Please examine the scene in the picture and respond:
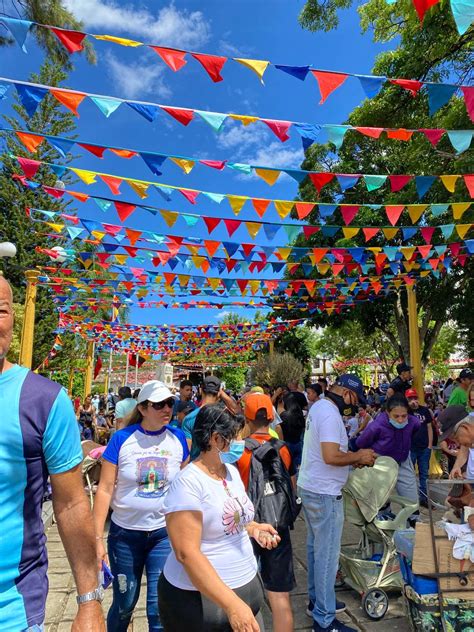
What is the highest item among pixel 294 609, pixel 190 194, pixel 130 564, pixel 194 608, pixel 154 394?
pixel 190 194

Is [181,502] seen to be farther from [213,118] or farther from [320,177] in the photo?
[320,177]

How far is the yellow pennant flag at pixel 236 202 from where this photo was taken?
5559 millimetres

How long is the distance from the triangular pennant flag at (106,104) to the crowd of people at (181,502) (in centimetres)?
241

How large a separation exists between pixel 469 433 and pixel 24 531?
3.44m

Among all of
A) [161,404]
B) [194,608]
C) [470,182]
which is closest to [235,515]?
[194,608]

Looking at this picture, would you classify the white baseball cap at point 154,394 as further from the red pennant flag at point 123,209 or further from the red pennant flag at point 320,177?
the red pennant flag at point 123,209

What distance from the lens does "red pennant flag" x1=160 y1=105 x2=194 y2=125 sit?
4105 mm

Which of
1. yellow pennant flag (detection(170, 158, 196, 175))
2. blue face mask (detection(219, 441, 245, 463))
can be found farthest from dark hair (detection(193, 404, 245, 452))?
yellow pennant flag (detection(170, 158, 196, 175))

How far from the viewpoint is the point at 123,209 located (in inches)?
231

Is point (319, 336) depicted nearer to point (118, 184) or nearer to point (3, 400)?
point (118, 184)

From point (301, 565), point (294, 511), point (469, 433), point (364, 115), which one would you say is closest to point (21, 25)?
point (294, 511)

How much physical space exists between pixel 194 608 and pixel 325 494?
64.5 inches

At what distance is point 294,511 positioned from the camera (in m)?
2.95

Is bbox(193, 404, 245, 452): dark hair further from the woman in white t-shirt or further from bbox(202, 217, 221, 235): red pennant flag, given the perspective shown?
bbox(202, 217, 221, 235): red pennant flag
